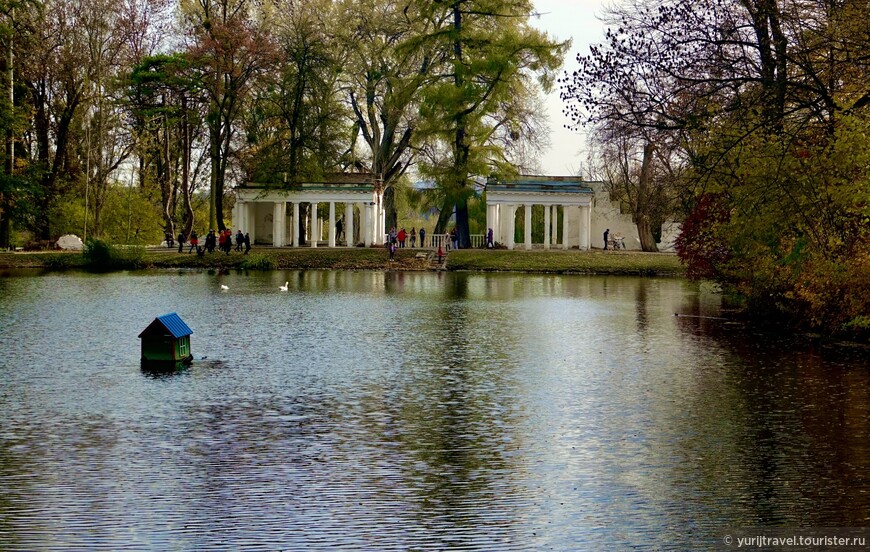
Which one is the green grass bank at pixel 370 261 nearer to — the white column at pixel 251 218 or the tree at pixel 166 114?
the tree at pixel 166 114

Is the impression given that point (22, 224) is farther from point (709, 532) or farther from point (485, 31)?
point (709, 532)

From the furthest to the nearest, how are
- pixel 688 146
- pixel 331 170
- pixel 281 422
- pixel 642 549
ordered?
1. pixel 331 170
2. pixel 688 146
3. pixel 281 422
4. pixel 642 549

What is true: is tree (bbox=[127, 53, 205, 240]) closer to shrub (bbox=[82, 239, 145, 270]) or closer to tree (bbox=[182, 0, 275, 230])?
tree (bbox=[182, 0, 275, 230])

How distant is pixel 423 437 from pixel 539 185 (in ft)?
225

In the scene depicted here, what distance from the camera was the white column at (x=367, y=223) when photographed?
82.8m

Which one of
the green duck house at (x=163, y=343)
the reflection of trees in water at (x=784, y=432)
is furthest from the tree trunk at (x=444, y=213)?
the green duck house at (x=163, y=343)

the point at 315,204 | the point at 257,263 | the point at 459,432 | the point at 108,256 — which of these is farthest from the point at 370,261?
the point at 459,432

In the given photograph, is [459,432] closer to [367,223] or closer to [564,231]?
[367,223]

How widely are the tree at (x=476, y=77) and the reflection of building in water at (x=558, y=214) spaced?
4.53 m

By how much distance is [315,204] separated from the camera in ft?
280

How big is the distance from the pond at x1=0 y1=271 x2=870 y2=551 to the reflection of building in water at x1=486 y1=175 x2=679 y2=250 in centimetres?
5114

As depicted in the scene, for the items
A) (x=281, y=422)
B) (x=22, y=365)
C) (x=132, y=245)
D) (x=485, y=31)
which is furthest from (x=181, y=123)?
(x=281, y=422)

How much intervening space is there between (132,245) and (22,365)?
49510 millimetres

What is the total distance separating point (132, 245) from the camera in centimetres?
7062
